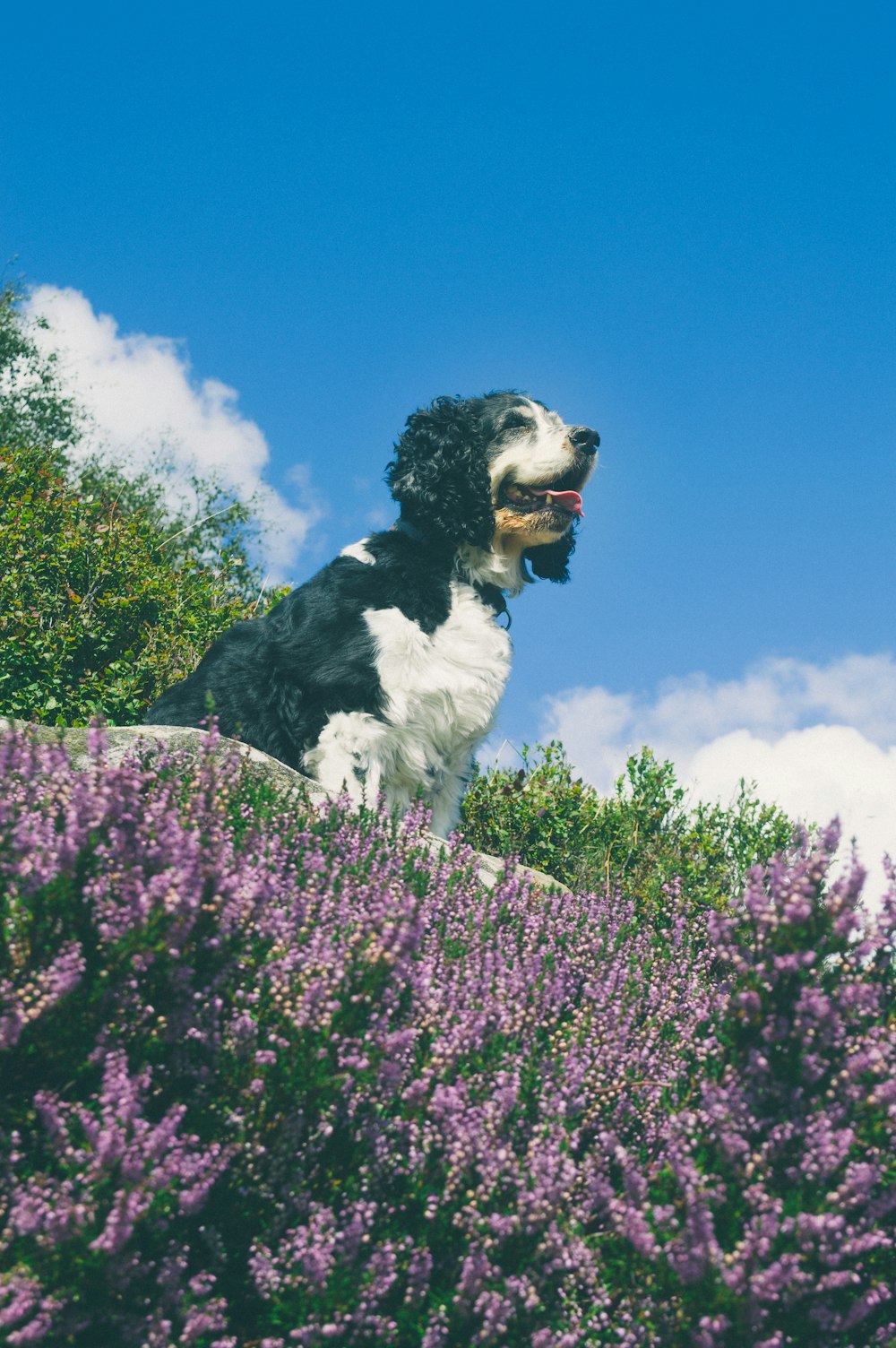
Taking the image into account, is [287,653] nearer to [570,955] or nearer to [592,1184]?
[570,955]

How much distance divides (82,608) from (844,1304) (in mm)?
7716

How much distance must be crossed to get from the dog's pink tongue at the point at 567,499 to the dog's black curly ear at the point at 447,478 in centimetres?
35

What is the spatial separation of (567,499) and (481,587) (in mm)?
725

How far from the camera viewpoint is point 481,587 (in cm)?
592

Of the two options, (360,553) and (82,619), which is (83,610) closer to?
(82,619)

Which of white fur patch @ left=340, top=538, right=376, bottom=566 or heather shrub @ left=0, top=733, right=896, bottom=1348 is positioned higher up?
white fur patch @ left=340, top=538, right=376, bottom=566

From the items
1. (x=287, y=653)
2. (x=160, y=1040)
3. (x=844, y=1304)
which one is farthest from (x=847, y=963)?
(x=287, y=653)

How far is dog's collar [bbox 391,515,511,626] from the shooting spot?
5895mm

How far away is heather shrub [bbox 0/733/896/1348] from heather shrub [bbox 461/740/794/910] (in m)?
4.98

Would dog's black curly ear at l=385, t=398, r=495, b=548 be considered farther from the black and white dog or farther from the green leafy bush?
the green leafy bush

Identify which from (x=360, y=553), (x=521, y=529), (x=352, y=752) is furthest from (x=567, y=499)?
(x=352, y=752)

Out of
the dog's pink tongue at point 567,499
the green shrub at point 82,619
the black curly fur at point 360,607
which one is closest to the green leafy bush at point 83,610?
the green shrub at point 82,619

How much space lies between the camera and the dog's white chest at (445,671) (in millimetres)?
5359

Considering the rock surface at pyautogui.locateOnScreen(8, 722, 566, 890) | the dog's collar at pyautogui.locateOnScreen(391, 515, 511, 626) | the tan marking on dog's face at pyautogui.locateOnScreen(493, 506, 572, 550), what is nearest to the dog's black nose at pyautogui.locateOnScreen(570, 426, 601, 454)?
the tan marking on dog's face at pyautogui.locateOnScreen(493, 506, 572, 550)
